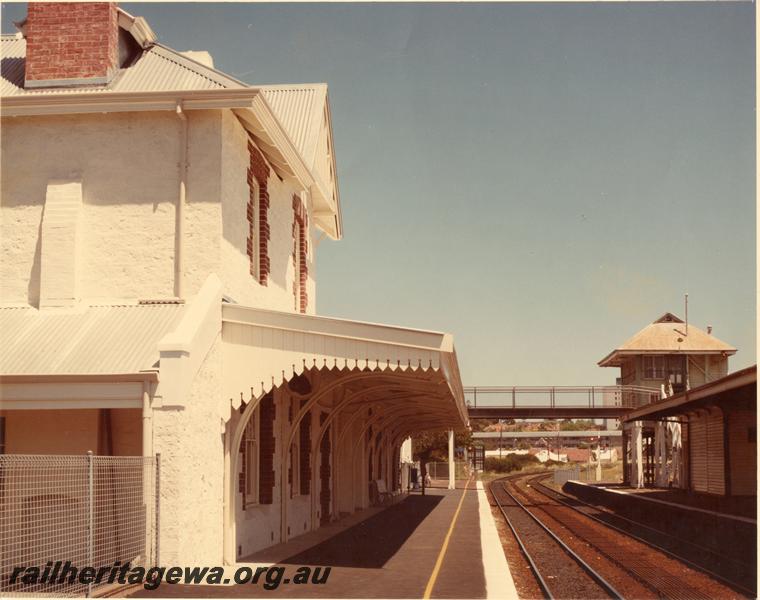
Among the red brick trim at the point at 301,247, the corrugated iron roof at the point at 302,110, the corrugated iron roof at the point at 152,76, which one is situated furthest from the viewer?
the corrugated iron roof at the point at 302,110

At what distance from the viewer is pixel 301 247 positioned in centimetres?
2116

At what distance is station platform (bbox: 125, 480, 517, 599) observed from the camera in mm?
11320

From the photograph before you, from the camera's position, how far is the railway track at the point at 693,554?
13921 mm

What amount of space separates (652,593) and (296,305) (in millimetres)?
10128

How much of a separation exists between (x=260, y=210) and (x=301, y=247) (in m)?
4.53

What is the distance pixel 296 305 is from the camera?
20.7 meters

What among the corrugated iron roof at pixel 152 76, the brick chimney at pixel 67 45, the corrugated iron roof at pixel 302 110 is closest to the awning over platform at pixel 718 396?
the corrugated iron roof at pixel 302 110

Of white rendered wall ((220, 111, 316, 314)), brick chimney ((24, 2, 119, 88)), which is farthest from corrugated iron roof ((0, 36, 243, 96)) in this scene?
white rendered wall ((220, 111, 316, 314))

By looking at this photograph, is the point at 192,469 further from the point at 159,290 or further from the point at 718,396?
the point at 718,396

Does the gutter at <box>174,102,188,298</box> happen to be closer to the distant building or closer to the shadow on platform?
the shadow on platform

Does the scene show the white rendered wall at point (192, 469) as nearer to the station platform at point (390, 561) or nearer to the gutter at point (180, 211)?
the station platform at point (390, 561)

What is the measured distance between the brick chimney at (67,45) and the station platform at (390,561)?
771cm

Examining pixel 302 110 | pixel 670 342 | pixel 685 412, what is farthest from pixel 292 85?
pixel 670 342

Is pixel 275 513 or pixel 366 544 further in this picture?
pixel 366 544
